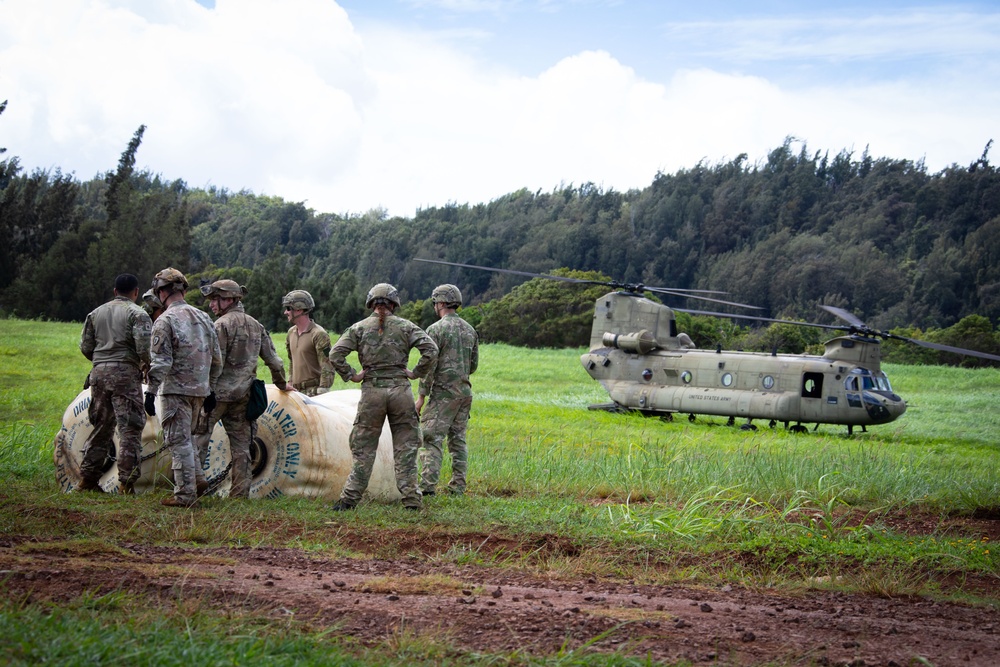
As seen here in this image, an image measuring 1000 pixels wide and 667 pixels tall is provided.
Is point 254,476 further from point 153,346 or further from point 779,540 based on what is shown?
point 779,540

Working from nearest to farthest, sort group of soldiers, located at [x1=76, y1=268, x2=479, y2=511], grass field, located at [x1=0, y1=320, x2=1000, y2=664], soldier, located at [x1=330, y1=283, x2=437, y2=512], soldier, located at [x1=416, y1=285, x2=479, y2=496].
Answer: grass field, located at [x1=0, y1=320, x2=1000, y2=664] → group of soldiers, located at [x1=76, y1=268, x2=479, y2=511] → soldier, located at [x1=330, y1=283, x2=437, y2=512] → soldier, located at [x1=416, y1=285, x2=479, y2=496]

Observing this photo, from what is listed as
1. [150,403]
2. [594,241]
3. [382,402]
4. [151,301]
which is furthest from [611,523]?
[594,241]

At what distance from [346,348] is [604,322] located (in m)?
16.7

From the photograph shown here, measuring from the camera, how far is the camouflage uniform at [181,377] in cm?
880

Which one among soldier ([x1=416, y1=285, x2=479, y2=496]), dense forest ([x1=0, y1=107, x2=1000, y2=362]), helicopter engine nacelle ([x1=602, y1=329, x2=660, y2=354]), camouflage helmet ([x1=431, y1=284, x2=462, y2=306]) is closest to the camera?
soldier ([x1=416, y1=285, x2=479, y2=496])

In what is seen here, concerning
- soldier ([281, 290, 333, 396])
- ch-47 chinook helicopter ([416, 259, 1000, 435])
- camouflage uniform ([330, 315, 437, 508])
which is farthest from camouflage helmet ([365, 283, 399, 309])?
ch-47 chinook helicopter ([416, 259, 1000, 435])

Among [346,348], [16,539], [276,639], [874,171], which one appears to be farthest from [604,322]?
[874,171]

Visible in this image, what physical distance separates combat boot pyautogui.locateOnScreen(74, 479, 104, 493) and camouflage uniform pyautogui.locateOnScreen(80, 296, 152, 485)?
0.01 metres

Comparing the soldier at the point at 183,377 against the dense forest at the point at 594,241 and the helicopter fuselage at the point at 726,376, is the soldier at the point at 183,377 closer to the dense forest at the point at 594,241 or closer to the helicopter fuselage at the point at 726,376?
the helicopter fuselage at the point at 726,376

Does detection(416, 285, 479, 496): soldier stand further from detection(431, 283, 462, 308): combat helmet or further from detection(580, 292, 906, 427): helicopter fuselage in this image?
detection(580, 292, 906, 427): helicopter fuselage

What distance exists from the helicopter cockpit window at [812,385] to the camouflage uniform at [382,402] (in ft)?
46.5

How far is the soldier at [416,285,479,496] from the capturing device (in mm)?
10492

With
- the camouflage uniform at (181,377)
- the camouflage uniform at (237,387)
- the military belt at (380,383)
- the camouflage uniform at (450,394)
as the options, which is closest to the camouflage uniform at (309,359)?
the camouflage uniform at (450,394)

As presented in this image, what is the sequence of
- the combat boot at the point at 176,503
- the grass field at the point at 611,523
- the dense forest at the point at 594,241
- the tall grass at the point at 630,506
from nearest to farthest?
the grass field at the point at 611,523 → the tall grass at the point at 630,506 → the combat boot at the point at 176,503 → the dense forest at the point at 594,241
